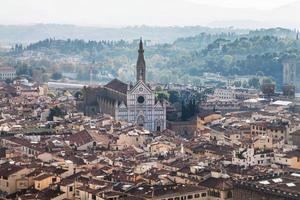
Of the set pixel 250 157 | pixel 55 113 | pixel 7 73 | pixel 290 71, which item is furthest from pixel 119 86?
pixel 290 71

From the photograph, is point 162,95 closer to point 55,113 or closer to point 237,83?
point 55,113

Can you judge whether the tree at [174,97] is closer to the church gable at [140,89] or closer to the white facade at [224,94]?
the white facade at [224,94]

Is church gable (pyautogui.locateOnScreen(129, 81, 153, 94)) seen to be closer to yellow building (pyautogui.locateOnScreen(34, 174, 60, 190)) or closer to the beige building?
the beige building

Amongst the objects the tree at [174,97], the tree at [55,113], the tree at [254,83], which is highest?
the tree at [55,113]

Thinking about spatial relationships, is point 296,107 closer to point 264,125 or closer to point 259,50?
point 264,125

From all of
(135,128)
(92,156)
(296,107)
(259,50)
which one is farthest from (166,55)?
(92,156)

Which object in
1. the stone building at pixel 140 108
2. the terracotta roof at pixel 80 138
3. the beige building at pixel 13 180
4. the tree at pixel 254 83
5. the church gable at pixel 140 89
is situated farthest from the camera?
the tree at pixel 254 83

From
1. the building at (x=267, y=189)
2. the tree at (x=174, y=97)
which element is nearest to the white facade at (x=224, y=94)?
the tree at (x=174, y=97)

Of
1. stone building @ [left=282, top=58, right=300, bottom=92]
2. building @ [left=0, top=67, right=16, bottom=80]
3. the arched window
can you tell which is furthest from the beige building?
stone building @ [left=282, top=58, right=300, bottom=92]
